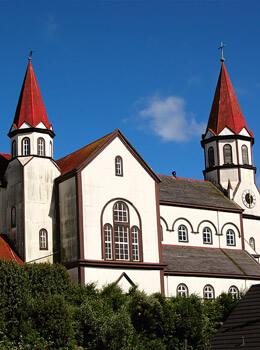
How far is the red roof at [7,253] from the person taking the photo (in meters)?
49.8

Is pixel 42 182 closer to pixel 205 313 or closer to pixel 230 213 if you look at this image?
pixel 205 313


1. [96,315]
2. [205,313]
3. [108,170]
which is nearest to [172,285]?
[205,313]

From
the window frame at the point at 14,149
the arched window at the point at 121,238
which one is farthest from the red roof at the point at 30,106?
the arched window at the point at 121,238

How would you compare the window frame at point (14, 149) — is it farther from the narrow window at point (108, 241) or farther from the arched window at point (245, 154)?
the arched window at point (245, 154)

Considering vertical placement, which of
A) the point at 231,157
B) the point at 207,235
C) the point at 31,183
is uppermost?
the point at 231,157

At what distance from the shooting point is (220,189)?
67375 mm

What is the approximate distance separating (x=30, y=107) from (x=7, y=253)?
40.2 feet

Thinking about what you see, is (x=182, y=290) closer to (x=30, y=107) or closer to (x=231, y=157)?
(x=231, y=157)

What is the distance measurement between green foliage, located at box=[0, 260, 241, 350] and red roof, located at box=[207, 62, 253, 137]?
24671 mm

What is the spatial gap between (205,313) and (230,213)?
1825 centimetres

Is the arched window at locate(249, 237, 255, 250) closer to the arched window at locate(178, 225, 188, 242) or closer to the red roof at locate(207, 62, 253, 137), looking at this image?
the arched window at locate(178, 225, 188, 242)

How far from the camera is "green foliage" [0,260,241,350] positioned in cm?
3916

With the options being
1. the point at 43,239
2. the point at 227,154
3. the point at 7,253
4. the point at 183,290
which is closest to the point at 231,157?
the point at 227,154

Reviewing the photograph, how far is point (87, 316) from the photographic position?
4147 cm
